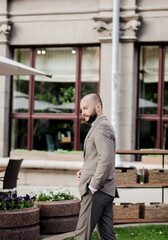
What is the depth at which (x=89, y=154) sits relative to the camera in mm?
5477

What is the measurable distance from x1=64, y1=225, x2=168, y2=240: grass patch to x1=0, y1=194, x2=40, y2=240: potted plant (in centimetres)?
93

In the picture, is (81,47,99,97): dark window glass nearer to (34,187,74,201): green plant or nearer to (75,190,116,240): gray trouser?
(34,187,74,201): green plant

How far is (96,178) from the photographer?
525 cm

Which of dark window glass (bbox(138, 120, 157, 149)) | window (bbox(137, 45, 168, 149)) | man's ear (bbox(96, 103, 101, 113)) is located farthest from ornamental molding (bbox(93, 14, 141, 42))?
man's ear (bbox(96, 103, 101, 113))

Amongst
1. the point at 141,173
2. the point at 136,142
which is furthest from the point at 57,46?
the point at 141,173

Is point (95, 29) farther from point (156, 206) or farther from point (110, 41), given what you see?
point (156, 206)

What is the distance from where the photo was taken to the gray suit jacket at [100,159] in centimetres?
524

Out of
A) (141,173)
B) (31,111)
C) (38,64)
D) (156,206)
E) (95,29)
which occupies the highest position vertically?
(95,29)

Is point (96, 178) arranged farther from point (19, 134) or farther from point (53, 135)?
point (19, 134)

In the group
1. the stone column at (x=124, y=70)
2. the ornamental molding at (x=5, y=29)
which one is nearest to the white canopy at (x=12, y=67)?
the stone column at (x=124, y=70)

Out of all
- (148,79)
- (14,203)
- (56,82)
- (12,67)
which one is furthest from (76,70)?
(14,203)

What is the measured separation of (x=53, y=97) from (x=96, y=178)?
1060cm

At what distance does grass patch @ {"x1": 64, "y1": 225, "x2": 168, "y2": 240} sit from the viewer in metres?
7.37

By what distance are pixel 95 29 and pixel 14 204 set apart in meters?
8.67
